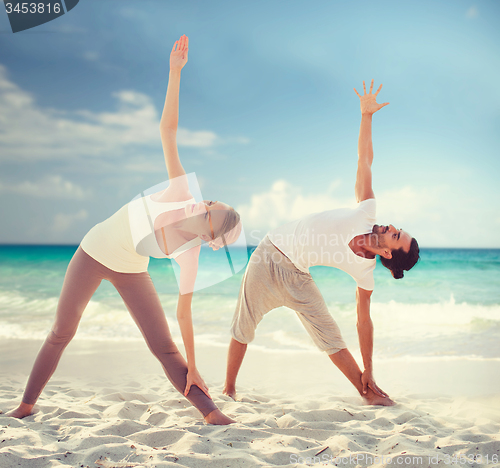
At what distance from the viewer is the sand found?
1738 mm

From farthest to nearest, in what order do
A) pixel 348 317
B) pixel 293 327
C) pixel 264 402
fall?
pixel 348 317
pixel 293 327
pixel 264 402

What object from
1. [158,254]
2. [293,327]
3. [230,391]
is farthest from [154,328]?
[293,327]

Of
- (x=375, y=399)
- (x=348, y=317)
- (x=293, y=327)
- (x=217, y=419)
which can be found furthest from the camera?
(x=348, y=317)

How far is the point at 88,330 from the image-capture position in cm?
606

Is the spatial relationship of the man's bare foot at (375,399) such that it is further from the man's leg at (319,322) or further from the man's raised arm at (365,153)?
the man's raised arm at (365,153)

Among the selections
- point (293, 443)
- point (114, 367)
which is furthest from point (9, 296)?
point (293, 443)

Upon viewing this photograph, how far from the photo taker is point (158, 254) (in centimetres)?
213

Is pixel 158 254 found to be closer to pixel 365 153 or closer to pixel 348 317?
pixel 365 153

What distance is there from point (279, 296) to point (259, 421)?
83cm

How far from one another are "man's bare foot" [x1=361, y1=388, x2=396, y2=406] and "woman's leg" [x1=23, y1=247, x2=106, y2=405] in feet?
7.05

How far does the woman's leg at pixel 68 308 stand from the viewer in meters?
2.22

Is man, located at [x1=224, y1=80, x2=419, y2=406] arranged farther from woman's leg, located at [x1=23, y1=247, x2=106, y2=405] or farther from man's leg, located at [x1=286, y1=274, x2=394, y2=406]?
woman's leg, located at [x1=23, y1=247, x2=106, y2=405]

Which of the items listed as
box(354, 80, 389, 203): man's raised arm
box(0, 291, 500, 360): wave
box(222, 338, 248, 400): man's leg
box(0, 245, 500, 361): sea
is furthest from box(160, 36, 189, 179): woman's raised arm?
box(0, 291, 500, 360): wave

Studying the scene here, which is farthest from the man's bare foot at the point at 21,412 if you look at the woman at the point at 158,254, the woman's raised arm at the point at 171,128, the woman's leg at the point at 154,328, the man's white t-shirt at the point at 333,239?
the man's white t-shirt at the point at 333,239
